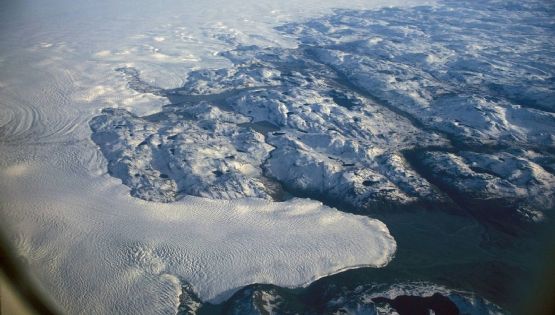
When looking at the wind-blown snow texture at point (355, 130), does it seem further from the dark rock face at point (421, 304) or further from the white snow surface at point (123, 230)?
the dark rock face at point (421, 304)

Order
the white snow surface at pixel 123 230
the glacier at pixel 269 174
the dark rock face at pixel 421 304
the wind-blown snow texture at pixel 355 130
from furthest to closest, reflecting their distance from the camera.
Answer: the wind-blown snow texture at pixel 355 130 → the glacier at pixel 269 174 → the white snow surface at pixel 123 230 → the dark rock face at pixel 421 304

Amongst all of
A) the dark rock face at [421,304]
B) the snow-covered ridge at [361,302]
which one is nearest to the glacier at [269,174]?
the snow-covered ridge at [361,302]

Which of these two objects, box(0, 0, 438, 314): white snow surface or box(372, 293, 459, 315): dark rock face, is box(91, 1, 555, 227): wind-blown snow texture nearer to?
box(0, 0, 438, 314): white snow surface

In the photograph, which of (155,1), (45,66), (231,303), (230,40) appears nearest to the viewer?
(231,303)

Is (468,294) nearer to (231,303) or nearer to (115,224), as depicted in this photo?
(231,303)

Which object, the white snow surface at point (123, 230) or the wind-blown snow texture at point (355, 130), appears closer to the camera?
the white snow surface at point (123, 230)

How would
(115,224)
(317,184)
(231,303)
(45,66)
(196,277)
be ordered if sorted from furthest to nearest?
(45,66), (317,184), (115,224), (196,277), (231,303)

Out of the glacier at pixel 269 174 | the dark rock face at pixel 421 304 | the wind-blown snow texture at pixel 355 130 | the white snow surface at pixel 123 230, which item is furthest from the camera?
the wind-blown snow texture at pixel 355 130

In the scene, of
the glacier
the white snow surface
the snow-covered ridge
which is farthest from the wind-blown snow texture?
the snow-covered ridge

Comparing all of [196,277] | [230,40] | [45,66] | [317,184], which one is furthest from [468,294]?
[230,40]
